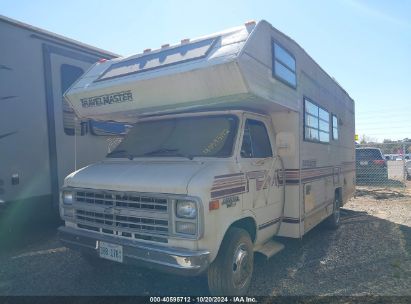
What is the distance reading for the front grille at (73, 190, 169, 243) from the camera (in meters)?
3.63

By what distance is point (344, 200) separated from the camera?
8.68 metres

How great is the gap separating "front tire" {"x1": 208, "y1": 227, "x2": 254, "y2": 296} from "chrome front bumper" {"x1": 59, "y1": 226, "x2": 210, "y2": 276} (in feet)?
1.21

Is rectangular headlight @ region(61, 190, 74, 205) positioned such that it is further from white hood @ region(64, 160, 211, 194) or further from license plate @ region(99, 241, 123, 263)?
license plate @ region(99, 241, 123, 263)

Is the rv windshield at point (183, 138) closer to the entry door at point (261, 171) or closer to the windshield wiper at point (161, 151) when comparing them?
the windshield wiper at point (161, 151)

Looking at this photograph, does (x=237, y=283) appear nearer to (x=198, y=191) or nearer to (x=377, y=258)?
(x=198, y=191)

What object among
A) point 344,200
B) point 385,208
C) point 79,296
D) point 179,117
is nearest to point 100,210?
point 79,296

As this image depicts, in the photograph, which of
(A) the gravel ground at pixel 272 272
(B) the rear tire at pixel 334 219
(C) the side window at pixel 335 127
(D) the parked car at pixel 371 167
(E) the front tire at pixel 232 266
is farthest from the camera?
(D) the parked car at pixel 371 167

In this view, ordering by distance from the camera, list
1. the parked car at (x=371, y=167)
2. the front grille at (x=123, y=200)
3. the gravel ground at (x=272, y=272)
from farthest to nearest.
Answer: the parked car at (x=371, y=167)
the gravel ground at (x=272, y=272)
the front grille at (x=123, y=200)

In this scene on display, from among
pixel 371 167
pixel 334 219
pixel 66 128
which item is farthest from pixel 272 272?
pixel 371 167

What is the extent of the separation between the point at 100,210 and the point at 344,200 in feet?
21.5

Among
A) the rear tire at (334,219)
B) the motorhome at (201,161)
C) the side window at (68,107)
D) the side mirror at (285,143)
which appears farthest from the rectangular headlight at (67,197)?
the rear tire at (334,219)

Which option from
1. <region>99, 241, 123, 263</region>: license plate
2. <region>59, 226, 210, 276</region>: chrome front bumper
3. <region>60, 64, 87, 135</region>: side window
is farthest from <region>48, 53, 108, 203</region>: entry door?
<region>99, 241, 123, 263</region>: license plate

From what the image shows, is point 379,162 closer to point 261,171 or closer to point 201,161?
point 261,171

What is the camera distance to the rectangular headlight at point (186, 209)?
11.3 ft
